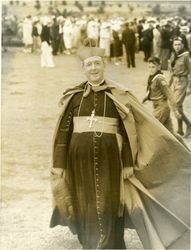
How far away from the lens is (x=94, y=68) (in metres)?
2.73

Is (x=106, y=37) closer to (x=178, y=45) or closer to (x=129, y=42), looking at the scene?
(x=129, y=42)

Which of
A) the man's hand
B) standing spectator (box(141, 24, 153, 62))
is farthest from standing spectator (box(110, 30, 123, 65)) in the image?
the man's hand

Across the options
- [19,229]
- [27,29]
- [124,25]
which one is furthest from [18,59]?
[19,229]

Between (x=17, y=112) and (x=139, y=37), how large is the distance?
0.64 meters

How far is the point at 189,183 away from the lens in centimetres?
284

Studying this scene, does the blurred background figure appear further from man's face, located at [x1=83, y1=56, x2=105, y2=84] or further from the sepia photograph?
man's face, located at [x1=83, y1=56, x2=105, y2=84]

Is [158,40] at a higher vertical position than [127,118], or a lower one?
higher

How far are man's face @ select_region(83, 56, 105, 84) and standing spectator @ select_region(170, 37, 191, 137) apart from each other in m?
0.34

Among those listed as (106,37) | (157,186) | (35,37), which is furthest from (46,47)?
(157,186)

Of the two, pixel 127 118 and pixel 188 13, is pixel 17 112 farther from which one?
pixel 188 13

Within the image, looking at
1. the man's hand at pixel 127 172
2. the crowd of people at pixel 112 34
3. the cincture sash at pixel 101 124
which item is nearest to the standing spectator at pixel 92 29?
the crowd of people at pixel 112 34

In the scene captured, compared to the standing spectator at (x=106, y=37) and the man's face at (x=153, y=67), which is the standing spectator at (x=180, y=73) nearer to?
the man's face at (x=153, y=67)

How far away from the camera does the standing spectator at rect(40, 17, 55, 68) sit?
2992 millimetres

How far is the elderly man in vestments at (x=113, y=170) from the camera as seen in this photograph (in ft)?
9.04
